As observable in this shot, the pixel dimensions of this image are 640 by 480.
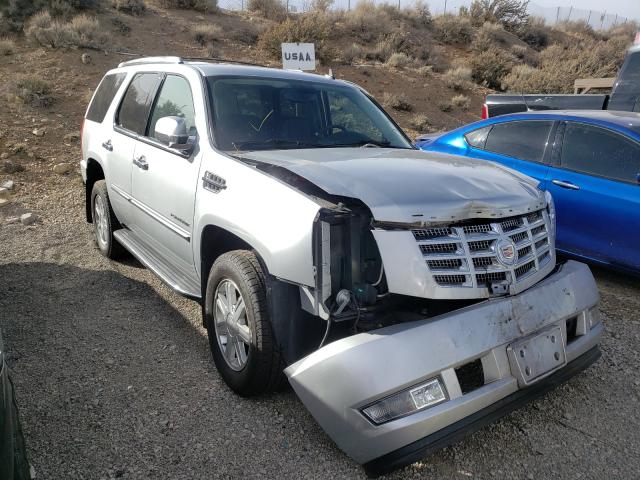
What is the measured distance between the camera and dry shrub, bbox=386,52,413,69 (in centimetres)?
1964

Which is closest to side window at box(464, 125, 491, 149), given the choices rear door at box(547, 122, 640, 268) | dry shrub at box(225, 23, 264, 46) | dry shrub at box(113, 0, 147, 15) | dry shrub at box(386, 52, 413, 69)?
rear door at box(547, 122, 640, 268)

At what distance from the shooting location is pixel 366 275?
2.65 m

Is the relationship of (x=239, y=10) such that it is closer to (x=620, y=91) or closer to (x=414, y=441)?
(x=620, y=91)

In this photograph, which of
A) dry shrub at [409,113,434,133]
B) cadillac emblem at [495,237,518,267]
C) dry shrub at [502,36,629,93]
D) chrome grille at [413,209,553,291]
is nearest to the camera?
chrome grille at [413,209,553,291]

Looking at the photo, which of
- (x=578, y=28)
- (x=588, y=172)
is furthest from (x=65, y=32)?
(x=578, y=28)

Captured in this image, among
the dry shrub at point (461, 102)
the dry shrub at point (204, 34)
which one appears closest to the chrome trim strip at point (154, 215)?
the dry shrub at point (461, 102)

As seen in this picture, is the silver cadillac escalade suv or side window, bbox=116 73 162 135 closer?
the silver cadillac escalade suv

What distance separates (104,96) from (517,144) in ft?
14.2

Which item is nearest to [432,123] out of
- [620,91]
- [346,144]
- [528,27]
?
[620,91]

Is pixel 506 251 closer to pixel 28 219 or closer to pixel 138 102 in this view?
pixel 138 102

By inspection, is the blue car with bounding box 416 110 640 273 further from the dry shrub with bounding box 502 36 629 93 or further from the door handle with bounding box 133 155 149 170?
the dry shrub with bounding box 502 36 629 93

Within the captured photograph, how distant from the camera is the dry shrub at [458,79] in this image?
62.1ft

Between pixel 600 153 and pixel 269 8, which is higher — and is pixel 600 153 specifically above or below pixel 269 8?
below

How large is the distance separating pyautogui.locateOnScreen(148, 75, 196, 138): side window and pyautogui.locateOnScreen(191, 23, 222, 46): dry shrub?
50.0 feet
